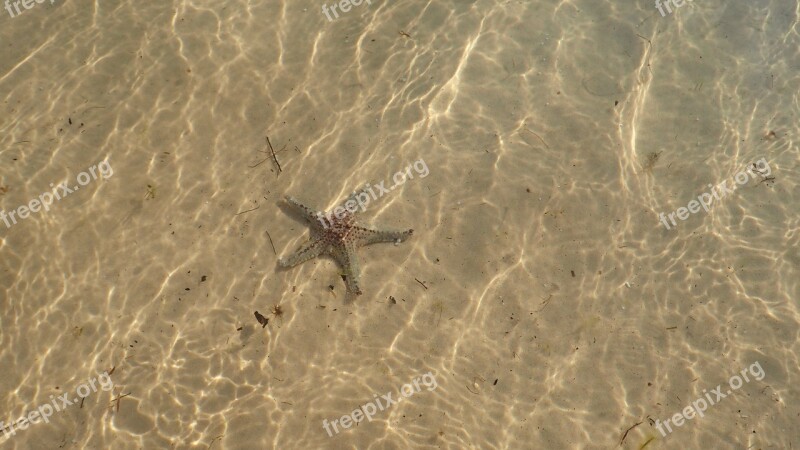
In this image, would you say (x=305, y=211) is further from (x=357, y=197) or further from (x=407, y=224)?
(x=407, y=224)

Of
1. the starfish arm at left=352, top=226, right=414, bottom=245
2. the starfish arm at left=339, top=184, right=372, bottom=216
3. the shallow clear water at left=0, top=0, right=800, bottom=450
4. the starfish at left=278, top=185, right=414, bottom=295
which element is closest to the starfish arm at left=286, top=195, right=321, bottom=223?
the starfish at left=278, top=185, right=414, bottom=295

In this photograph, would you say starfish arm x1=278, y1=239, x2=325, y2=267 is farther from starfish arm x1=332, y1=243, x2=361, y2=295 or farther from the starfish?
starfish arm x1=332, y1=243, x2=361, y2=295

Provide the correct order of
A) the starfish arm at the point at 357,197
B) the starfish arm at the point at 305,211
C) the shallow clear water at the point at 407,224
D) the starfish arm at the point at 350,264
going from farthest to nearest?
the starfish arm at the point at 357,197
the starfish arm at the point at 305,211
the starfish arm at the point at 350,264
the shallow clear water at the point at 407,224

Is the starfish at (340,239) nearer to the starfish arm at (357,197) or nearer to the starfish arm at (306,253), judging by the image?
the starfish arm at (306,253)

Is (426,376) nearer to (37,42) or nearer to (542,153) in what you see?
(542,153)

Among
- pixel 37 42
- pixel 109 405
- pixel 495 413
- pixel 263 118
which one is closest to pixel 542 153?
pixel 495 413

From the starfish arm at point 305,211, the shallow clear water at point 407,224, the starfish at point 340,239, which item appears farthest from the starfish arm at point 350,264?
the starfish arm at point 305,211
